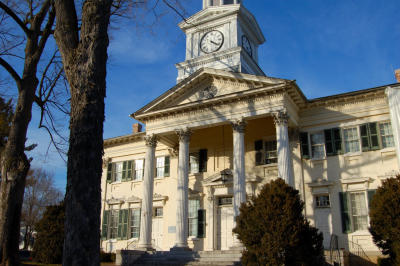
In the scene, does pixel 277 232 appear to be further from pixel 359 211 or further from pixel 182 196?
pixel 182 196

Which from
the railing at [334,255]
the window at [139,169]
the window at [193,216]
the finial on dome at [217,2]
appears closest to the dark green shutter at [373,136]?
the railing at [334,255]

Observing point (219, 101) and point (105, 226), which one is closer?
point (219, 101)

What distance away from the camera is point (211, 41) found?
→ 28.2 m

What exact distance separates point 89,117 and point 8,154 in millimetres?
5579

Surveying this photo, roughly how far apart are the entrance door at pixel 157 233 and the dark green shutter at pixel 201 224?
114 inches

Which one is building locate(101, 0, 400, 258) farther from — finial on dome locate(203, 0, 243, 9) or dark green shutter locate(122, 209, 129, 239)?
finial on dome locate(203, 0, 243, 9)

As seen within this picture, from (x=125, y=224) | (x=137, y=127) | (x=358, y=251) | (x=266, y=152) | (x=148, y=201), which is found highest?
(x=137, y=127)

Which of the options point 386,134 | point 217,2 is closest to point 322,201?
point 386,134

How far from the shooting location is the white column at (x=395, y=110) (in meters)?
17.9

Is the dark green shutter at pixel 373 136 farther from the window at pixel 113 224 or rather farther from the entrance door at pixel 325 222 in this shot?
the window at pixel 113 224

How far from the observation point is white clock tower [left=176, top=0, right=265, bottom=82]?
87.8 ft

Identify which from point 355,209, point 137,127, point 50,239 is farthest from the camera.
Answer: point 137,127

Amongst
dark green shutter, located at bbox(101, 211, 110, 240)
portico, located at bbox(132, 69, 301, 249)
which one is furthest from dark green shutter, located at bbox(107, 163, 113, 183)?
portico, located at bbox(132, 69, 301, 249)

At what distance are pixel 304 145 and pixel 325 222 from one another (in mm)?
4076
